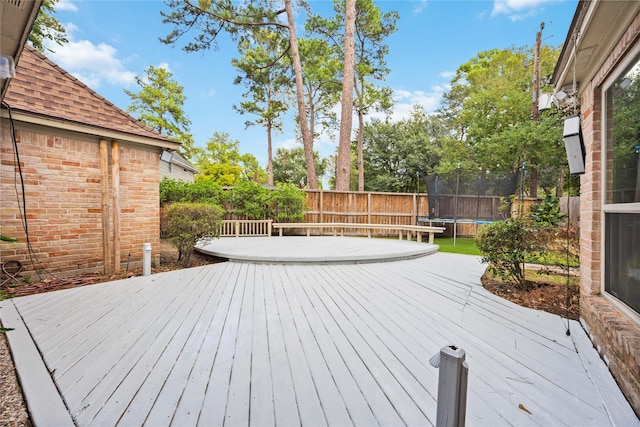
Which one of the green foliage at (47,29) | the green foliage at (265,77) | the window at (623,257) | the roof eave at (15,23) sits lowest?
the window at (623,257)

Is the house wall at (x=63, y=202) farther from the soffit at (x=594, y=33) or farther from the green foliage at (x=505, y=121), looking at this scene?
the green foliage at (x=505, y=121)

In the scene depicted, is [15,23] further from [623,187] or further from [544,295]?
[544,295]

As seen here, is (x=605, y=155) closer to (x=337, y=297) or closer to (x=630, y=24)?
(x=630, y=24)

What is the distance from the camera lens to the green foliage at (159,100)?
18719 mm

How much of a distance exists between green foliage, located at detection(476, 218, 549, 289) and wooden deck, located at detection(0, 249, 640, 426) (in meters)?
0.50

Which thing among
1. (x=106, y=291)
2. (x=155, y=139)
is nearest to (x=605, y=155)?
(x=106, y=291)

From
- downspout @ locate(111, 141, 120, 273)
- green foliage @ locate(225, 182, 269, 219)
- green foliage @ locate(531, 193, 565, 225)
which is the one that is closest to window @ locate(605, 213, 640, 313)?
green foliage @ locate(531, 193, 565, 225)

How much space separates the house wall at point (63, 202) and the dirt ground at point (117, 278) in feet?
1.19

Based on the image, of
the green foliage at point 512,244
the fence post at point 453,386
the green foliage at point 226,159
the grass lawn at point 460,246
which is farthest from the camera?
the green foliage at point 226,159

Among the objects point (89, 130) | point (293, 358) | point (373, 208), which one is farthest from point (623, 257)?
point (373, 208)

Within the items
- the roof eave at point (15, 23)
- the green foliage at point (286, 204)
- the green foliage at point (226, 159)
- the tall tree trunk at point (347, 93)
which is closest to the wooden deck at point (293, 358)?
the roof eave at point (15, 23)

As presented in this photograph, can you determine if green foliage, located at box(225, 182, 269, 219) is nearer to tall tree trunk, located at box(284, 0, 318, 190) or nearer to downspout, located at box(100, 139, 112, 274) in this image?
tall tree trunk, located at box(284, 0, 318, 190)

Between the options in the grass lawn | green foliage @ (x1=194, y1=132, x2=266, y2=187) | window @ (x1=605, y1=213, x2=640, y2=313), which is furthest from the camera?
green foliage @ (x1=194, y1=132, x2=266, y2=187)

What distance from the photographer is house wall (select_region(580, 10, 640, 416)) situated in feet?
5.04
